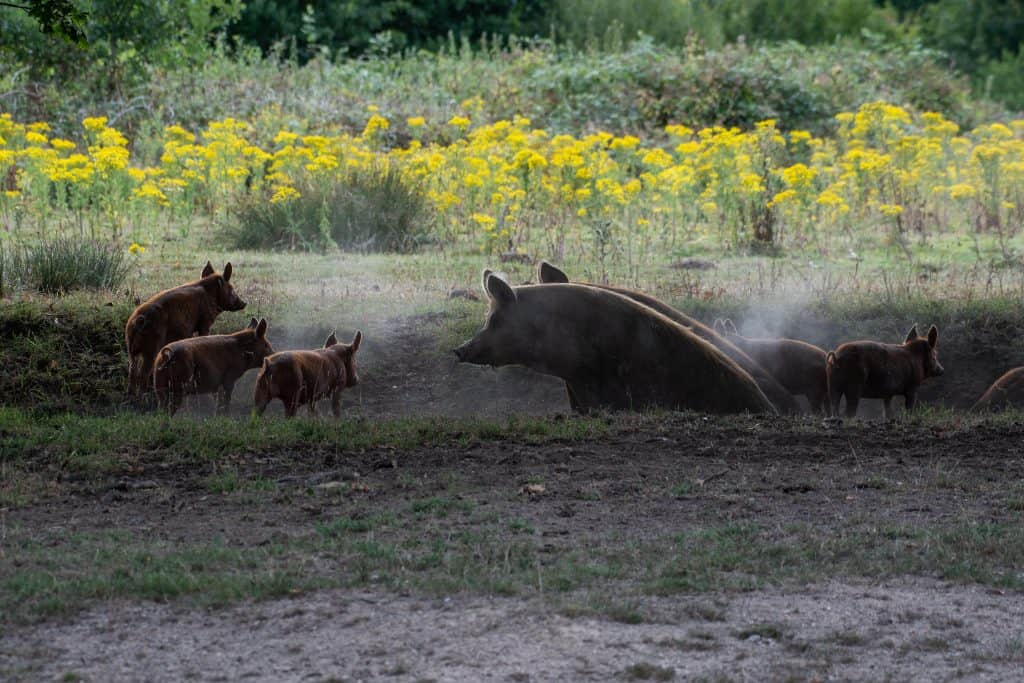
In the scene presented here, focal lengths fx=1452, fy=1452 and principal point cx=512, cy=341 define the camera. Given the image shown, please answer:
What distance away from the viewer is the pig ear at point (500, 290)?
1001 cm

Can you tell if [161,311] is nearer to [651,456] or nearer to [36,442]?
[36,442]

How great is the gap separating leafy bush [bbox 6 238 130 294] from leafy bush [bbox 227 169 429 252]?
2.93 meters

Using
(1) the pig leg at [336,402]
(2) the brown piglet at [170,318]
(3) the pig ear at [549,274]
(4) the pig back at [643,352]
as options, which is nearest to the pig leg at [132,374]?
(2) the brown piglet at [170,318]

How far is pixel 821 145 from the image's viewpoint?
20422 mm

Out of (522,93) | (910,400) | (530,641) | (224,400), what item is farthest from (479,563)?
(522,93)

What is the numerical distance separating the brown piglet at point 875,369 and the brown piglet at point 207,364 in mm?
4191

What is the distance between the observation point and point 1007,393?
1070 centimetres

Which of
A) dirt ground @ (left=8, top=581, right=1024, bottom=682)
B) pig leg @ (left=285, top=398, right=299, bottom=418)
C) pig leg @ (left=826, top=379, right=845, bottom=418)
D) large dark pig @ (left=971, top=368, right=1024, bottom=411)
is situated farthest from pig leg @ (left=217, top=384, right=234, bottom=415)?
large dark pig @ (left=971, top=368, right=1024, bottom=411)

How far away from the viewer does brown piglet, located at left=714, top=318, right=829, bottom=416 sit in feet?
36.7

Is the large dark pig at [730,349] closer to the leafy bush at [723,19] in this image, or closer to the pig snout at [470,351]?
the pig snout at [470,351]

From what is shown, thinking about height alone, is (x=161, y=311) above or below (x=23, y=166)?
below

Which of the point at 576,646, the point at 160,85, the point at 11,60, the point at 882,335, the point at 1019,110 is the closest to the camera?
the point at 576,646

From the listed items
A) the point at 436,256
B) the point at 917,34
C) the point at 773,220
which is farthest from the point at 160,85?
the point at 917,34

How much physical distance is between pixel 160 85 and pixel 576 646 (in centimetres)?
1848
